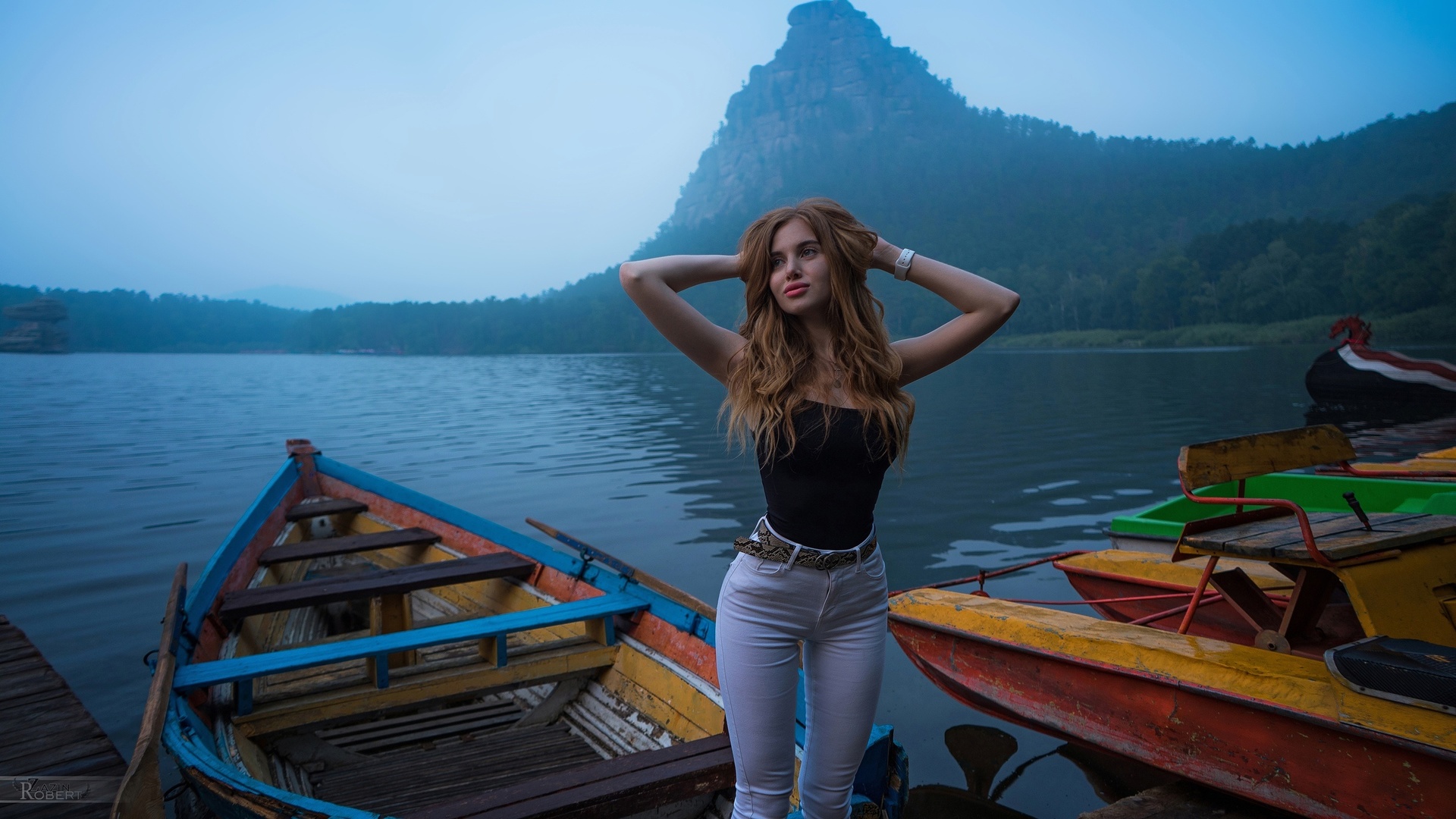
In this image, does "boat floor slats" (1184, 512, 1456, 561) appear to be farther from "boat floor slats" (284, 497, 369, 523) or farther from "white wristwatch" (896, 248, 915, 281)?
"boat floor slats" (284, 497, 369, 523)

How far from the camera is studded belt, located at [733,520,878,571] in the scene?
6.04 ft

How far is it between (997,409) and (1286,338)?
212ft

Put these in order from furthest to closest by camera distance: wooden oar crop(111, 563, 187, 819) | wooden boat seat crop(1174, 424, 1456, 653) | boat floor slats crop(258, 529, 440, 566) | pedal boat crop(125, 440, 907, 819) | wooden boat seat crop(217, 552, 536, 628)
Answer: boat floor slats crop(258, 529, 440, 566) → wooden boat seat crop(217, 552, 536, 628) → wooden boat seat crop(1174, 424, 1456, 653) → pedal boat crop(125, 440, 907, 819) → wooden oar crop(111, 563, 187, 819)

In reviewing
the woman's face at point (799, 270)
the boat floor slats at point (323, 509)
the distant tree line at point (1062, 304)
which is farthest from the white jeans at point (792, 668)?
the distant tree line at point (1062, 304)

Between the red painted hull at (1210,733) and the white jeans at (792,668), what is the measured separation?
6.34 ft

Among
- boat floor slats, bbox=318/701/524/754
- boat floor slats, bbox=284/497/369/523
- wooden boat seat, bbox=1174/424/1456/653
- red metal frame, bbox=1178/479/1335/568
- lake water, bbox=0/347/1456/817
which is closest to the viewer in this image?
red metal frame, bbox=1178/479/1335/568

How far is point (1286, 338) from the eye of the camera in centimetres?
7244

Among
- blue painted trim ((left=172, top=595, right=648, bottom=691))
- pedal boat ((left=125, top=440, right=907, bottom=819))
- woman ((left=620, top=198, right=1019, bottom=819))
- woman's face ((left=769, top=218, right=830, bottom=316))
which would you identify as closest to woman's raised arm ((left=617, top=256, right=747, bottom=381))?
woman ((left=620, top=198, right=1019, bottom=819))

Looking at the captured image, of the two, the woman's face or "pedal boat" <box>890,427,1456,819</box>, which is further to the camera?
"pedal boat" <box>890,427,1456,819</box>

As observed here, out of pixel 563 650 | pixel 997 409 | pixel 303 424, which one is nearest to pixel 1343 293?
pixel 997 409

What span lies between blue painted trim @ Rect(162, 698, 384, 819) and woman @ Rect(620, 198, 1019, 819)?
1.54m

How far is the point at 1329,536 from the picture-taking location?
3363 mm

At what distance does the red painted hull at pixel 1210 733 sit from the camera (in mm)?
2588

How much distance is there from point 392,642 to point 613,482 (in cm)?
1017
